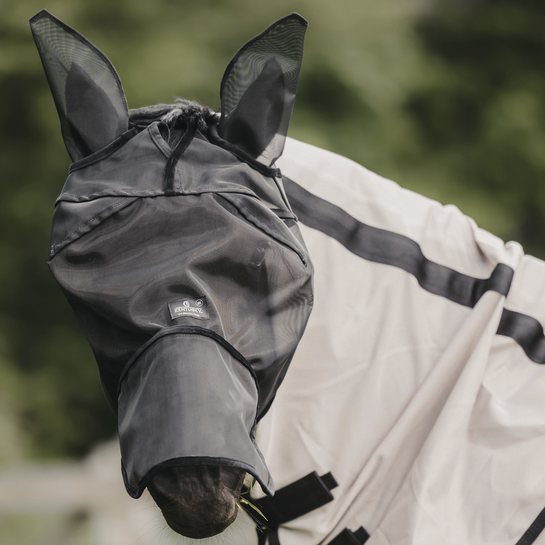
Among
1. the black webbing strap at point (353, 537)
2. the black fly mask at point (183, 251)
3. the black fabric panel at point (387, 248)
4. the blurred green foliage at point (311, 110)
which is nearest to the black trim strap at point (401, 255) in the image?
the black fabric panel at point (387, 248)

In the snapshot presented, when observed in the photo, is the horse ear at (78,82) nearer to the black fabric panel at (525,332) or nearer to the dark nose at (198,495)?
the dark nose at (198,495)

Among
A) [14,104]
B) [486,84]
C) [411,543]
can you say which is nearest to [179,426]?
[411,543]

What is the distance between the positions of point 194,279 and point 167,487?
13 centimetres

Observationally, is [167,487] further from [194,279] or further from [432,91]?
[432,91]

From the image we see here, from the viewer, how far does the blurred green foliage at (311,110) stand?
115cm

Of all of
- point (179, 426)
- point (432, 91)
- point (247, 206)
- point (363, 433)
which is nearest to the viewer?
point (179, 426)

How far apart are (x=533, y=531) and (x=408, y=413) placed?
140mm

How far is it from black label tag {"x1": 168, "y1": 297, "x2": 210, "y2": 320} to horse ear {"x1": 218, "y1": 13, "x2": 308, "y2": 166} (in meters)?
0.16

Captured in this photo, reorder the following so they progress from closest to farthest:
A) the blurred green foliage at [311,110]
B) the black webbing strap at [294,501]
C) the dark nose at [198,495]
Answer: the dark nose at [198,495] < the black webbing strap at [294,501] < the blurred green foliage at [311,110]

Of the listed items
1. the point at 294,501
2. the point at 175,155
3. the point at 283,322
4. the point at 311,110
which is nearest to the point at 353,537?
the point at 294,501

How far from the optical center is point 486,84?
133 centimetres

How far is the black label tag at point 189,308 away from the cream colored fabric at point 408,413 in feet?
0.67

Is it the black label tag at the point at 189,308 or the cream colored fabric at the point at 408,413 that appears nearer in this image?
the black label tag at the point at 189,308

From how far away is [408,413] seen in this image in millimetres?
529
